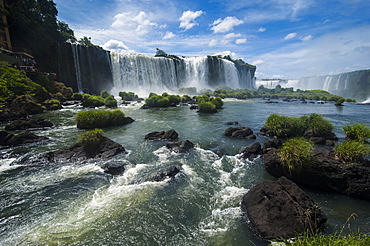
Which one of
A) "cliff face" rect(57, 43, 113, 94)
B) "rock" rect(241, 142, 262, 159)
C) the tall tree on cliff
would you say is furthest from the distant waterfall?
"rock" rect(241, 142, 262, 159)

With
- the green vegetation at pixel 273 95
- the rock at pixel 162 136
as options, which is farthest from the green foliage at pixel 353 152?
the green vegetation at pixel 273 95

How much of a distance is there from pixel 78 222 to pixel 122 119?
16.0 metres

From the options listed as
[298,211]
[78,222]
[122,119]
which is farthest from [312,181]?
[122,119]

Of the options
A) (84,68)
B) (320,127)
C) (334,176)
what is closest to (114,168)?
(334,176)

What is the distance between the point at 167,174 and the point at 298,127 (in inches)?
482

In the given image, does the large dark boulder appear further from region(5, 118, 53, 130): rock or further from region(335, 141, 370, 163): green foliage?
region(5, 118, 53, 130): rock

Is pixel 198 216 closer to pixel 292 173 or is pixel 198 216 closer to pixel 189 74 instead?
pixel 292 173

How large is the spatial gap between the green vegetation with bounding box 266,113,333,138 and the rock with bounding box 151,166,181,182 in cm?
Result: 1032

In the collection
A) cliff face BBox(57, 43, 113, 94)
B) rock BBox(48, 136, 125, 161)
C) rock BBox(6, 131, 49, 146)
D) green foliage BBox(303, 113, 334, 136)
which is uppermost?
cliff face BBox(57, 43, 113, 94)

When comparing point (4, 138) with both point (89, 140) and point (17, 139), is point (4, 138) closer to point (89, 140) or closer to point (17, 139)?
point (17, 139)

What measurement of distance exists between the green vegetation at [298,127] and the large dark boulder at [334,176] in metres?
6.70

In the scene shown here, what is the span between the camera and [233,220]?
580 centimetres

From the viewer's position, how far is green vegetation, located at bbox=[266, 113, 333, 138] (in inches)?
557

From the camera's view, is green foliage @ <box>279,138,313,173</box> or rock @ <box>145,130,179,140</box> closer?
green foliage @ <box>279,138,313,173</box>
